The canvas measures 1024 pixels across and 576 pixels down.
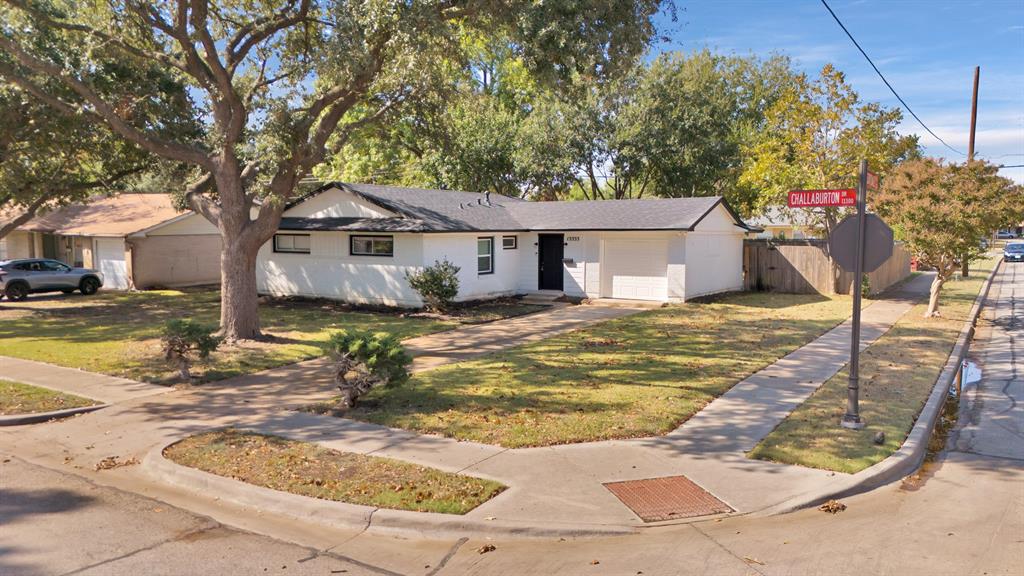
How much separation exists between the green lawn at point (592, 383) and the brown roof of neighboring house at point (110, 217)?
1985 cm

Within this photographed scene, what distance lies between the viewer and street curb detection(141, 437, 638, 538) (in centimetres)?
612

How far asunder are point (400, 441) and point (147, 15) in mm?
10516

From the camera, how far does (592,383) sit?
1162cm

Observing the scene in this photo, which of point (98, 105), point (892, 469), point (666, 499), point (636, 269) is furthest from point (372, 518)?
point (636, 269)

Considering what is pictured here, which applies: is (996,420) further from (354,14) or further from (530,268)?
(530,268)

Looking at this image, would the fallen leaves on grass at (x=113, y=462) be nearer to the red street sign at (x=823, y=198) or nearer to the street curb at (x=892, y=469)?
the street curb at (x=892, y=469)

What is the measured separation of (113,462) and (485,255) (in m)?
16.4

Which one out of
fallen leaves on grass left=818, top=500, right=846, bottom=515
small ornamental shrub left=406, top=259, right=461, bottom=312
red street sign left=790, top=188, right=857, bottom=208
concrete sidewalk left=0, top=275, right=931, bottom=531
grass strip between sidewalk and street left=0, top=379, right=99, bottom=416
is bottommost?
fallen leaves on grass left=818, top=500, right=846, bottom=515

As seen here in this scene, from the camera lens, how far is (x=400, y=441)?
8523mm

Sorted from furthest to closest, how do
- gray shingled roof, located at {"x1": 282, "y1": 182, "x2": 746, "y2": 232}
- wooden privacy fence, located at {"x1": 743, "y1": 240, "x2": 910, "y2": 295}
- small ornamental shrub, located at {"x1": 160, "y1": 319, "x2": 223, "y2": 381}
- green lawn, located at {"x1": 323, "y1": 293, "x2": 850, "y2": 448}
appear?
wooden privacy fence, located at {"x1": 743, "y1": 240, "x2": 910, "y2": 295}, gray shingled roof, located at {"x1": 282, "y1": 182, "x2": 746, "y2": 232}, small ornamental shrub, located at {"x1": 160, "y1": 319, "x2": 223, "y2": 381}, green lawn, located at {"x1": 323, "y1": 293, "x2": 850, "y2": 448}

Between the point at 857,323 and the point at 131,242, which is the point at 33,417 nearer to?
the point at 857,323

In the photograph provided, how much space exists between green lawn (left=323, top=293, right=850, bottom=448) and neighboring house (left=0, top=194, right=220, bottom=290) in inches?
774

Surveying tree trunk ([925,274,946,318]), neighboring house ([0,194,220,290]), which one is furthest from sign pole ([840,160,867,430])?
neighboring house ([0,194,220,290])

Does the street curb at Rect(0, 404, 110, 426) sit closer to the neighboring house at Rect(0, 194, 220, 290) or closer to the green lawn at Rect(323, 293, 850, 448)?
the green lawn at Rect(323, 293, 850, 448)
